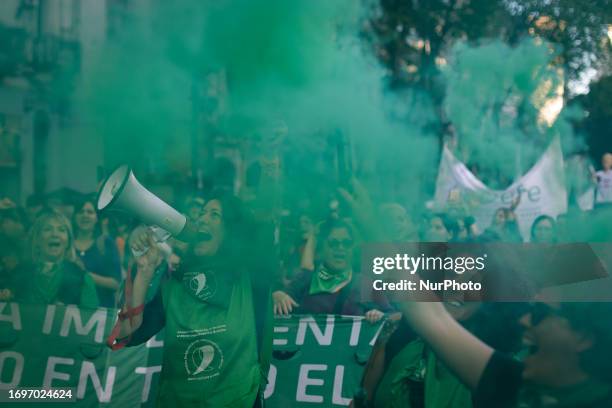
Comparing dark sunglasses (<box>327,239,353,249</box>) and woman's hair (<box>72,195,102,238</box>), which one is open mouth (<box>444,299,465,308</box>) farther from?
woman's hair (<box>72,195,102,238</box>)

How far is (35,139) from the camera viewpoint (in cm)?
380

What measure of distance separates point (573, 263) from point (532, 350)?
1.47 ft

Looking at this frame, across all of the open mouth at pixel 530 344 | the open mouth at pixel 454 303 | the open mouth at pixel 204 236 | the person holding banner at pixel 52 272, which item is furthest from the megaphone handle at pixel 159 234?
the open mouth at pixel 530 344

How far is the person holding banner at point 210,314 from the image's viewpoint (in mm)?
3486

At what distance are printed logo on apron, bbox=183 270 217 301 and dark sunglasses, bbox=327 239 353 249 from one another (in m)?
0.58

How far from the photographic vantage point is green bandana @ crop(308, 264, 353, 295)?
3689mm

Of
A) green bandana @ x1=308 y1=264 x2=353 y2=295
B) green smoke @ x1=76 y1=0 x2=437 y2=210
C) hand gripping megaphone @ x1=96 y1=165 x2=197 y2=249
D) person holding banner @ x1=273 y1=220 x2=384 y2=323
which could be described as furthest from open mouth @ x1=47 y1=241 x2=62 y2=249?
green bandana @ x1=308 y1=264 x2=353 y2=295

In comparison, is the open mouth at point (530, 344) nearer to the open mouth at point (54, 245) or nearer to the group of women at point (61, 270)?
the group of women at point (61, 270)

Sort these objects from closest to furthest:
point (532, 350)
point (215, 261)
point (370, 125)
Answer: point (532, 350)
point (215, 261)
point (370, 125)

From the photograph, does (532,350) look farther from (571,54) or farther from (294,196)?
(571,54)

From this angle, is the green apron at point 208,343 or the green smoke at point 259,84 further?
the green smoke at point 259,84

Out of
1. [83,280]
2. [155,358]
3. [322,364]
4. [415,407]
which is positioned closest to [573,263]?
[415,407]

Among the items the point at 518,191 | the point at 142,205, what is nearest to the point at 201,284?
the point at 142,205

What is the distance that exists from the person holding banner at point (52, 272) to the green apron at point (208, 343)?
47 centimetres
